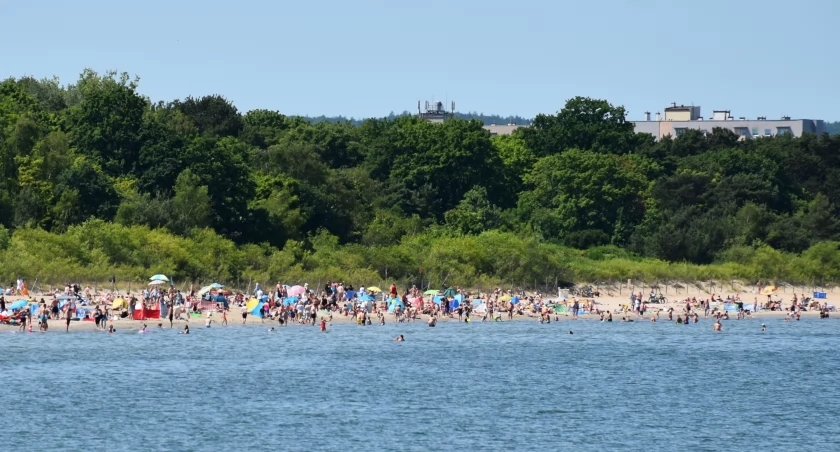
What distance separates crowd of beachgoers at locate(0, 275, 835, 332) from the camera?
70250 millimetres

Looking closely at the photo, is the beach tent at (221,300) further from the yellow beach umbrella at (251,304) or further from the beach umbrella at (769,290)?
the beach umbrella at (769,290)

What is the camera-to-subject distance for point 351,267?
8844cm

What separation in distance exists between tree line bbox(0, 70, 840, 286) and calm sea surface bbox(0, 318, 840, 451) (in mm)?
12184

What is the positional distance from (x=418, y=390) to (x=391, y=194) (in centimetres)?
5619

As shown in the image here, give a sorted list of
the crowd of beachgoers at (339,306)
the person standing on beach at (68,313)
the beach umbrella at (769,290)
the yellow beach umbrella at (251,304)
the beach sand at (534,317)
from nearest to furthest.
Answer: the person standing on beach at (68,313) < the beach sand at (534,317) < the crowd of beachgoers at (339,306) < the yellow beach umbrella at (251,304) < the beach umbrella at (769,290)

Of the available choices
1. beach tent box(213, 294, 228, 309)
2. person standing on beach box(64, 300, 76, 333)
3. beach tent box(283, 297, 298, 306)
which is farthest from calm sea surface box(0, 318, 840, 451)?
beach tent box(283, 297, 298, 306)

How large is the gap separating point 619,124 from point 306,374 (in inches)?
3118

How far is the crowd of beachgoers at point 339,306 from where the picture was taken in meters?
70.2

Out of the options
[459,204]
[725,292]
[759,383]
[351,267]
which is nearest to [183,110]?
[459,204]

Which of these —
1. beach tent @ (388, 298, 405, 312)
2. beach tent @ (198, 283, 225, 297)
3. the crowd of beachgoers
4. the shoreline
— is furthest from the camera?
beach tent @ (388, 298, 405, 312)

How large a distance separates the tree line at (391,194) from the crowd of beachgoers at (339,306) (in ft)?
10.6

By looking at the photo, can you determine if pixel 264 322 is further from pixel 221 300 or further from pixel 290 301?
pixel 290 301

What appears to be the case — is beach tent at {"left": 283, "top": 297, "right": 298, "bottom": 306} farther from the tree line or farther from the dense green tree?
the dense green tree

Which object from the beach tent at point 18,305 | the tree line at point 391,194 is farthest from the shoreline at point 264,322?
the tree line at point 391,194
